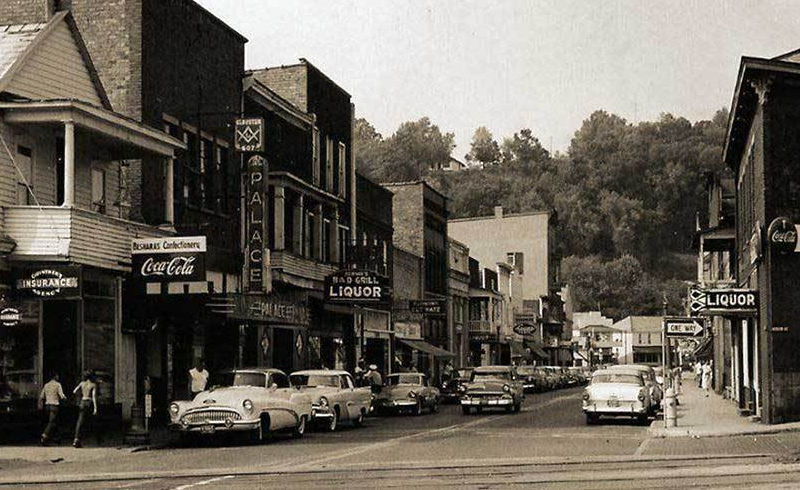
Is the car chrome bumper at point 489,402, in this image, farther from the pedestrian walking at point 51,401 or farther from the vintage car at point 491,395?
the pedestrian walking at point 51,401

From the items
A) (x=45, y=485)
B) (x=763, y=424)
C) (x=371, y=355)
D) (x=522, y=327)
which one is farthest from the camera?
(x=522, y=327)

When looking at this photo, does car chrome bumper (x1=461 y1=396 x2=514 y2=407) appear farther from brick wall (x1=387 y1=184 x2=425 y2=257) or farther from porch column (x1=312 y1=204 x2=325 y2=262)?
brick wall (x1=387 y1=184 x2=425 y2=257)

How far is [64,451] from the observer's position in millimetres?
24125

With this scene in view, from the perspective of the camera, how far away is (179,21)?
3434 centimetres

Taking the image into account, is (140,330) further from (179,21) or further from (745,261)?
(745,261)

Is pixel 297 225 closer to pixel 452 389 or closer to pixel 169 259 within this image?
pixel 452 389

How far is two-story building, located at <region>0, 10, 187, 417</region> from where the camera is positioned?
25734mm

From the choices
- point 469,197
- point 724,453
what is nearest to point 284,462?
point 724,453

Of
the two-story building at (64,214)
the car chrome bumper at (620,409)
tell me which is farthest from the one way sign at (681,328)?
the two-story building at (64,214)

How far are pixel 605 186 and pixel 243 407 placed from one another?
115008mm

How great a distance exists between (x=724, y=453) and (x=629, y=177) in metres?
116

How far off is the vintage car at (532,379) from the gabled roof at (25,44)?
1596 inches

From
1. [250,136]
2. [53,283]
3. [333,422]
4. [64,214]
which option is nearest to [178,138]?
[250,136]

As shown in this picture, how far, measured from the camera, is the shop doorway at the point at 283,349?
1684 inches
